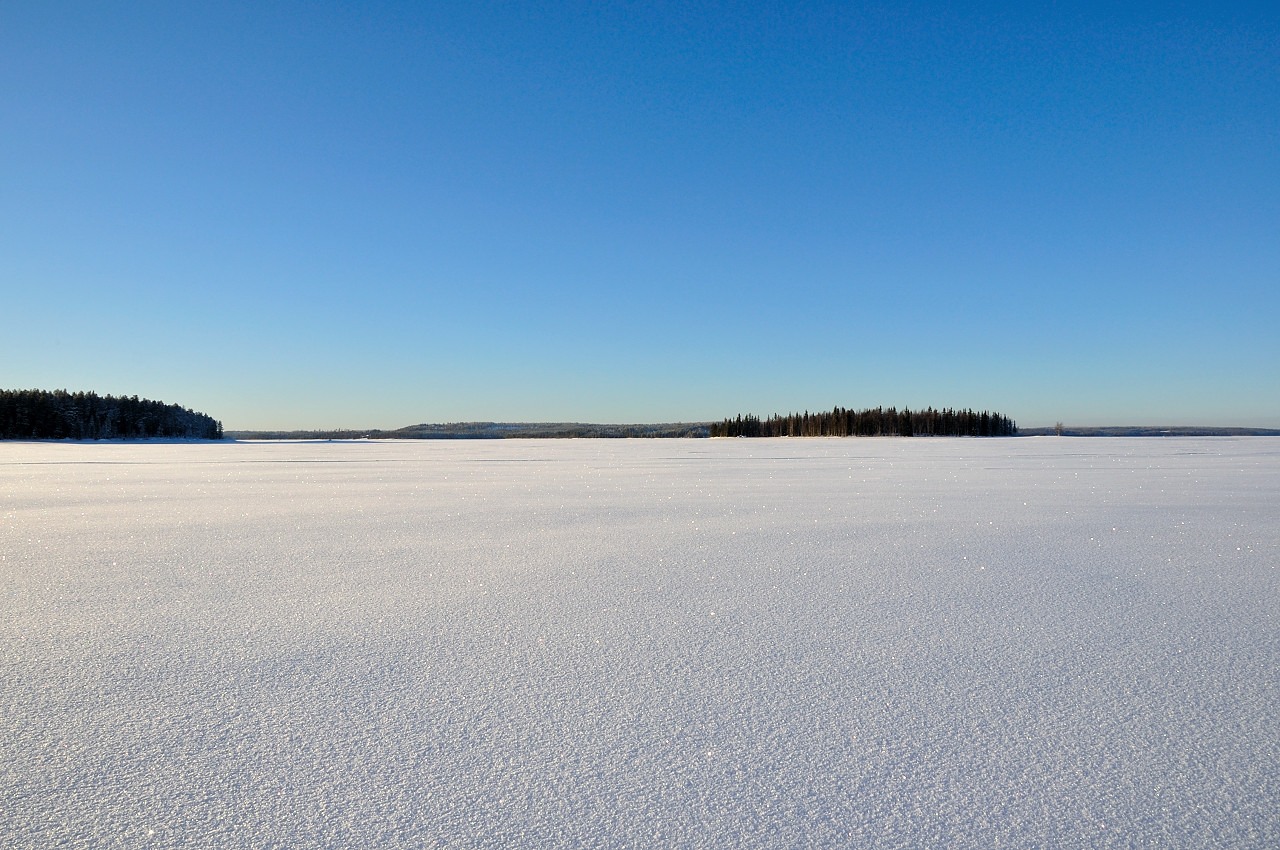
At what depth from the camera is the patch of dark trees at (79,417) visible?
64875 mm

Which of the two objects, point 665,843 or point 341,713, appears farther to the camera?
point 341,713

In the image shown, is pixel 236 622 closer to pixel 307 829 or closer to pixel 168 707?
pixel 168 707

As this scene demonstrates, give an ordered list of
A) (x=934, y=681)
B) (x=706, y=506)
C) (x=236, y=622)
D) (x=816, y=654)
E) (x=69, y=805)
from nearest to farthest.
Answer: (x=69, y=805) → (x=934, y=681) → (x=816, y=654) → (x=236, y=622) → (x=706, y=506)

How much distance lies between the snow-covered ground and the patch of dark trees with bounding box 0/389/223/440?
3093 inches

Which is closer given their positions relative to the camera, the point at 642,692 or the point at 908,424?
the point at 642,692

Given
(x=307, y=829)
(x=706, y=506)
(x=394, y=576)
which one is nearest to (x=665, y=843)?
(x=307, y=829)

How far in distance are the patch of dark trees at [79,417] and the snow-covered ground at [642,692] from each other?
78566mm

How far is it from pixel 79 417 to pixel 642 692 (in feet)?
278

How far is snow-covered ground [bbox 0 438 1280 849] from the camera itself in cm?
165

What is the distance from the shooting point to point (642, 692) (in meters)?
2.39

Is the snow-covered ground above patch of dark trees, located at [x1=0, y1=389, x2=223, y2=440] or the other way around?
the other way around

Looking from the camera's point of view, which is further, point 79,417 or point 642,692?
point 79,417

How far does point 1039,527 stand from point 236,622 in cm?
599

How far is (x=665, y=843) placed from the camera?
1.54m
